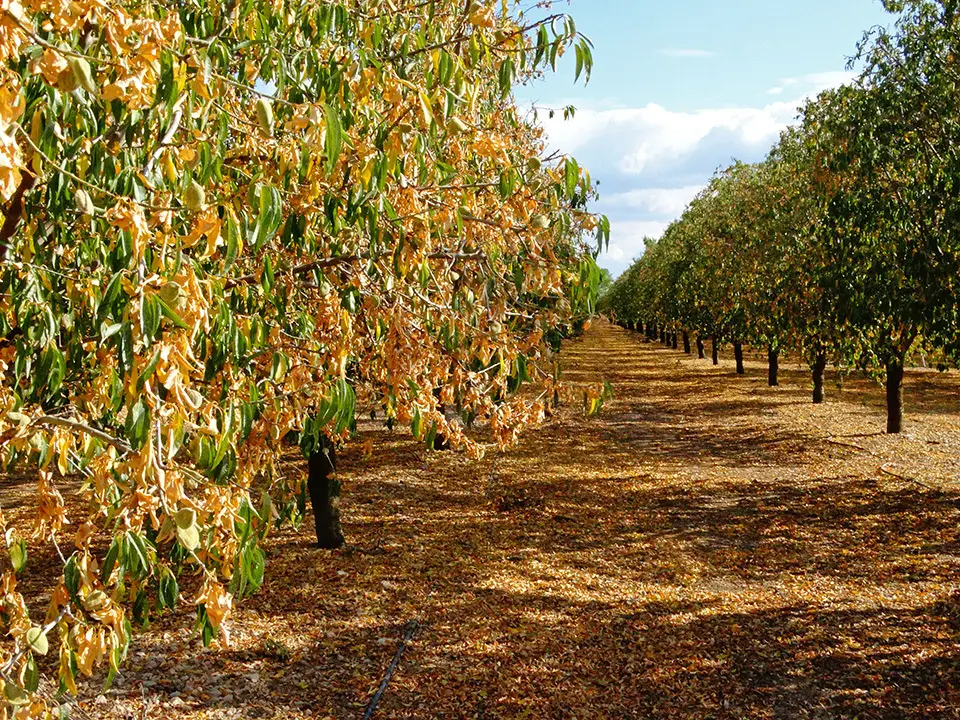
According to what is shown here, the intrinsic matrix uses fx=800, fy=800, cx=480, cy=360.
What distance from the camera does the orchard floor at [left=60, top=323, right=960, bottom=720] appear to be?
8211 mm

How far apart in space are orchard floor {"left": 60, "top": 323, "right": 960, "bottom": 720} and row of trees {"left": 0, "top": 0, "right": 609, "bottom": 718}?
125 inches

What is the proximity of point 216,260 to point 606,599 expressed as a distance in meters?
7.84

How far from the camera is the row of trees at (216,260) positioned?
119 inches

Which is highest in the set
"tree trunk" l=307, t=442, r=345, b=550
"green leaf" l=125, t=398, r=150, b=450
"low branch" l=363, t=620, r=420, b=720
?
"green leaf" l=125, t=398, r=150, b=450

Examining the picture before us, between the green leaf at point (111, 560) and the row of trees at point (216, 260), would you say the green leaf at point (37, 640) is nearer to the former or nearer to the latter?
the row of trees at point (216, 260)

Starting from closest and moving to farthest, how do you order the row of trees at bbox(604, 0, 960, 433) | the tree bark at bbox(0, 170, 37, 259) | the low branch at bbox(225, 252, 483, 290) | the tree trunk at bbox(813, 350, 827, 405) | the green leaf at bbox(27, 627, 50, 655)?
the green leaf at bbox(27, 627, 50, 655)
the tree bark at bbox(0, 170, 37, 259)
the low branch at bbox(225, 252, 483, 290)
the row of trees at bbox(604, 0, 960, 433)
the tree trunk at bbox(813, 350, 827, 405)

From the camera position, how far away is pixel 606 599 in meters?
11.1

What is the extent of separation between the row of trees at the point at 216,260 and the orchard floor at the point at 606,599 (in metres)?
3.17

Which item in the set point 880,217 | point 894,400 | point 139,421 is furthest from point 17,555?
point 894,400

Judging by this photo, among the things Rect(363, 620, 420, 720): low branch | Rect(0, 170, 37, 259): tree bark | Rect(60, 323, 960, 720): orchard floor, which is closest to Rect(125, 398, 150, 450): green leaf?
Rect(0, 170, 37, 259): tree bark

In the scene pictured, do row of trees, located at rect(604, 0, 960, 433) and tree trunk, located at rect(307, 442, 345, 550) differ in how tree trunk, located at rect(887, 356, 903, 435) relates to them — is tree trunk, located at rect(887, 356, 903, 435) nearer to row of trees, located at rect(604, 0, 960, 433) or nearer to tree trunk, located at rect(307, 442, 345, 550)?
row of trees, located at rect(604, 0, 960, 433)

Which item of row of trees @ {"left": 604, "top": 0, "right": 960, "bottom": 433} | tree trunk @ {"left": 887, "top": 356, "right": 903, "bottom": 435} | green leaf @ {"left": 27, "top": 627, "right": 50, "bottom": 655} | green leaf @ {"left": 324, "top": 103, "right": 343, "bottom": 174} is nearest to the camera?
green leaf @ {"left": 27, "top": 627, "right": 50, "bottom": 655}

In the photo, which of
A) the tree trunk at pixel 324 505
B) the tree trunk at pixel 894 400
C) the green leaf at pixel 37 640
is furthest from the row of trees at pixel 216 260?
the tree trunk at pixel 894 400

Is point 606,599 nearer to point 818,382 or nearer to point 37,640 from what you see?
point 37,640
